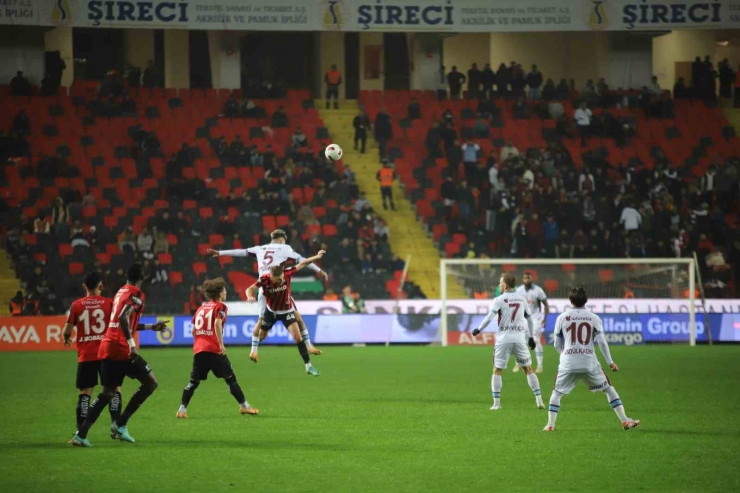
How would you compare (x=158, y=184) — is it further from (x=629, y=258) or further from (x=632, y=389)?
(x=632, y=389)

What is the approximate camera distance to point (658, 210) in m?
35.0

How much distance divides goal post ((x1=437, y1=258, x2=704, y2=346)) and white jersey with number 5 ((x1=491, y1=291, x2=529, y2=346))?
576 inches

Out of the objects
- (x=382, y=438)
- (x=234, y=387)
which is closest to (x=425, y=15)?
(x=234, y=387)

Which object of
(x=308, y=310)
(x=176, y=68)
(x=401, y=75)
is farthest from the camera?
(x=401, y=75)

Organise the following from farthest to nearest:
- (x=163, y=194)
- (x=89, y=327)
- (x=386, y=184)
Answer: (x=386, y=184)
(x=163, y=194)
(x=89, y=327)

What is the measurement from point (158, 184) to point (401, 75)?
13.6 m

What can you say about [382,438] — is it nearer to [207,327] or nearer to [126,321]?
[207,327]

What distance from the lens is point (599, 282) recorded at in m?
30.9

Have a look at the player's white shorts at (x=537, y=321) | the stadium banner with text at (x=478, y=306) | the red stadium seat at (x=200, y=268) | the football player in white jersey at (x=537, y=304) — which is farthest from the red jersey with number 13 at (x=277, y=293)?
the red stadium seat at (x=200, y=268)

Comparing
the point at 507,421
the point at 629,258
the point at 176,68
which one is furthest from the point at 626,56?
the point at 507,421

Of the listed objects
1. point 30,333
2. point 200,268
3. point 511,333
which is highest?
point 511,333

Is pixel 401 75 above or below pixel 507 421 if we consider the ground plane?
above

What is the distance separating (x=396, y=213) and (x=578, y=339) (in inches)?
965

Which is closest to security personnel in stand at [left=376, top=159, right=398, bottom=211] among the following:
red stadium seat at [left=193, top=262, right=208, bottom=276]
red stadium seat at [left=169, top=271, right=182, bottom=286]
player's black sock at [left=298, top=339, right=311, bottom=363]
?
red stadium seat at [left=193, top=262, right=208, bottom=276]
